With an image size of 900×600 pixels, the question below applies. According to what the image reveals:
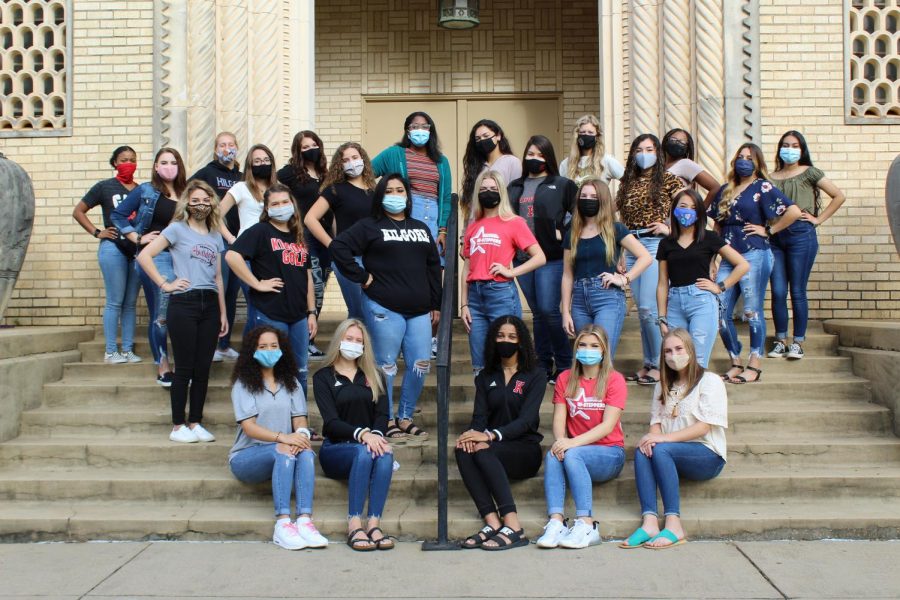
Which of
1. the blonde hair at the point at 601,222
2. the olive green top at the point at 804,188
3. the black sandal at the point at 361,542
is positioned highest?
the olive green top at the point at 804,188

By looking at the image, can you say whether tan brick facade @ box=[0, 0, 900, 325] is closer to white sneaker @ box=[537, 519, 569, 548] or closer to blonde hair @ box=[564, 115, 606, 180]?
blonde hair @ box=[564, 115, 606, 180]

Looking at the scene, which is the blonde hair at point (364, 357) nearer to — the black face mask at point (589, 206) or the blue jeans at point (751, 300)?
the black face mask at point (589, 206)

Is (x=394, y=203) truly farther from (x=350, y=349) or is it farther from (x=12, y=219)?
(x=12, y=219)

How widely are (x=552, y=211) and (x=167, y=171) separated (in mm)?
2711

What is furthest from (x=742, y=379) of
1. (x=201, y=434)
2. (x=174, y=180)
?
(x=174, y=180)

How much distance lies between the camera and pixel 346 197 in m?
6.76

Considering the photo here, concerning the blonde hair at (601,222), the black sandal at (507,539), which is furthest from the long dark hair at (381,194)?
the black sandal at (507,539)

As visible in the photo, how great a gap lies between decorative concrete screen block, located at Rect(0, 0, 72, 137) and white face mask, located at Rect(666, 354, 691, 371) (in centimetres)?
593

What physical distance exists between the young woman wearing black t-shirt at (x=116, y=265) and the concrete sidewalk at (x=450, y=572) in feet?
7.29

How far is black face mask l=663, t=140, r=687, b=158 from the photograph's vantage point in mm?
7117

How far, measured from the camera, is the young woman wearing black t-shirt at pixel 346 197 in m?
6.67

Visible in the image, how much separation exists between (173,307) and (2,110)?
3.90 metres

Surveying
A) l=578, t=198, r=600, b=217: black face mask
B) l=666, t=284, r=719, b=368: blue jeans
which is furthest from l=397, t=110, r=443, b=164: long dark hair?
l=666, t=284, r=719, b=368: blue jeans

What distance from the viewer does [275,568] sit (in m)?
4.95
